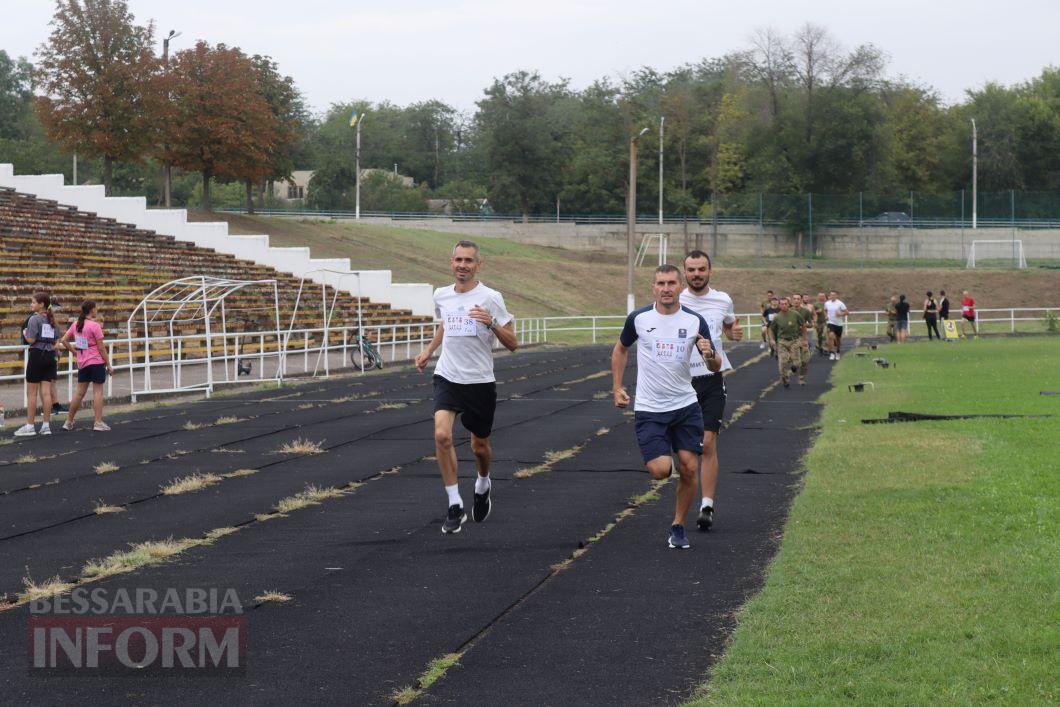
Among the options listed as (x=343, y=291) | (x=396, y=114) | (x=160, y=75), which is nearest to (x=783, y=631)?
(x=343, y=291)

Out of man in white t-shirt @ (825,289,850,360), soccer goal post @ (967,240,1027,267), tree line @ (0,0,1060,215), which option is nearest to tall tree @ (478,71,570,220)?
tree line @ (0,0,1060,215)

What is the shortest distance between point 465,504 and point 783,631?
4838 millimetres

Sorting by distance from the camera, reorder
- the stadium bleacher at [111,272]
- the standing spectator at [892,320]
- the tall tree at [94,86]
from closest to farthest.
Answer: the stadium bleacher at [111,272] < the standing spectator at [892,320] < the tall tree at [94,86]

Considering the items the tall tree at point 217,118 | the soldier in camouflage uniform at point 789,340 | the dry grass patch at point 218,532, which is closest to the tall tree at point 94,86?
the tall tree at point 217,118

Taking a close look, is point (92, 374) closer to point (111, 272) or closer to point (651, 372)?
point (651, 372)

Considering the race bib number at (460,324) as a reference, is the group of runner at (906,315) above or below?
below

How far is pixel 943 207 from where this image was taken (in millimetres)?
78438

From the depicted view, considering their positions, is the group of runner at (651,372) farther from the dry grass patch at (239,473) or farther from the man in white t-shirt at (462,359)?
the dry grass patch at (239,473)

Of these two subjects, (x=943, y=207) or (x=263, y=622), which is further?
(x=943, y=207)

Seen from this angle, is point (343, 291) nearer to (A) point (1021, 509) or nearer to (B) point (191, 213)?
(B) point (191, 213)

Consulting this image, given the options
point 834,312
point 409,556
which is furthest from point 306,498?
point 834,312

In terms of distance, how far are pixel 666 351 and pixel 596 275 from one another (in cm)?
6696

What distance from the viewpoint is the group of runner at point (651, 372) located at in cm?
883

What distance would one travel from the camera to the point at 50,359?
17594mm
